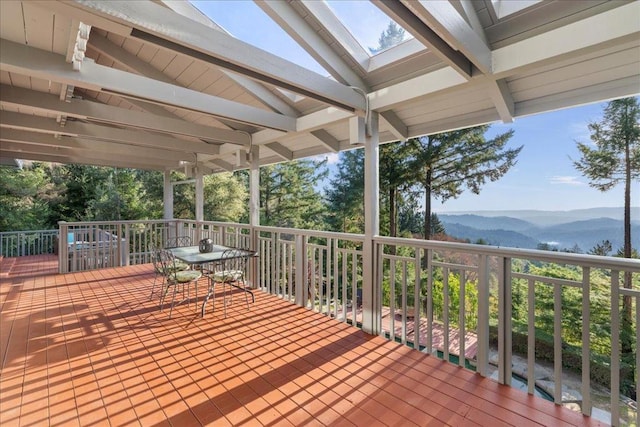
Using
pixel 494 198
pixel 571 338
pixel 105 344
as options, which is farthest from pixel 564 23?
pixel 494 198

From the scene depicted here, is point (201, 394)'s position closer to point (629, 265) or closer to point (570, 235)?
point (629, 265)

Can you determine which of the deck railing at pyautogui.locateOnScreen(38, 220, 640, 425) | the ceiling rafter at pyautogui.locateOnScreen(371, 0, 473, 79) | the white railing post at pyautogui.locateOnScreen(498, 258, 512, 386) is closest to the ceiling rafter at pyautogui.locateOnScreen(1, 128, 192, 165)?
the deck railing at pyautogui.locateOnScreen(38, 220, 640, 425)

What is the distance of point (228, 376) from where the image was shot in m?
2.54

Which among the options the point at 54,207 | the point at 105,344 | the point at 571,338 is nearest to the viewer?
the point at 105,344

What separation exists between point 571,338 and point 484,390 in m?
9.56

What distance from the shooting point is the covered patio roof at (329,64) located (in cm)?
193

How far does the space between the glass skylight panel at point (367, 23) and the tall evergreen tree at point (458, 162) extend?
11937mm

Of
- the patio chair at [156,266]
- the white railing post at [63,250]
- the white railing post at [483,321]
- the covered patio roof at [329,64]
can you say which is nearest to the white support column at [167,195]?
the white railing post at [63,250]

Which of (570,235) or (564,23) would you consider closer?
(564,23)

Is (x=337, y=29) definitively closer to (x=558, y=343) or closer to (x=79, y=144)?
(x=558, y=343)

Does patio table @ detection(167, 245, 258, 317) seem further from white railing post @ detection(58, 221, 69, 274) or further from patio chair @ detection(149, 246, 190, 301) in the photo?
white railing post @ detection(58, 221, 69, 274)

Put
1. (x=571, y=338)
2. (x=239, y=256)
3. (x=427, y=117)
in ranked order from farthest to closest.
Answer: (x=571, y=338) < (x=239, y=256) < (x=427, y=117)

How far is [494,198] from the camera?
1567 centimetres

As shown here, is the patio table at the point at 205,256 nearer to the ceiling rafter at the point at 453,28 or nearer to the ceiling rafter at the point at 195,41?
the ceiling rafter at the point at 195,41
